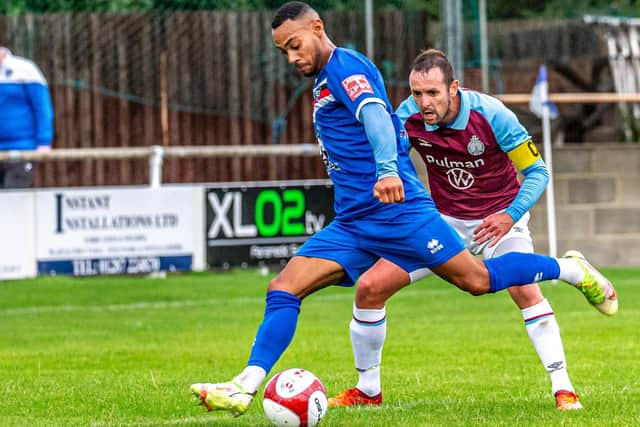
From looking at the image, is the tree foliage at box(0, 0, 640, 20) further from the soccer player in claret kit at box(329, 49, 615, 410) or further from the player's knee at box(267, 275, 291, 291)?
the player's knee at box(267, 275, 291, 291)

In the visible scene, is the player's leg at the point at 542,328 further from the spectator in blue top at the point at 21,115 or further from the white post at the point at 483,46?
the white post at the point at 483,46

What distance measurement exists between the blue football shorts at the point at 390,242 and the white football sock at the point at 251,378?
64cm

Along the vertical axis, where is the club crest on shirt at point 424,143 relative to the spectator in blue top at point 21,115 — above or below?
below

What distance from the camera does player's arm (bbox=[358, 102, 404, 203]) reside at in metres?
6.27

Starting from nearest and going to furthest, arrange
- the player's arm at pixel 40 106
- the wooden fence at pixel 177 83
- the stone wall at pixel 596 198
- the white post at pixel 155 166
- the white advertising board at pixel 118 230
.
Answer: the white advertising board at pixel 118 230 < the player's arm at pixel 40 106 < the white post at pixel 155 166 < the wooden fence at pixel 177 83 < the stone wall at pixel 596 198

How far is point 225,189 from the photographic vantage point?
14.6 metres

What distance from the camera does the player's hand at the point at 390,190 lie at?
6.26m

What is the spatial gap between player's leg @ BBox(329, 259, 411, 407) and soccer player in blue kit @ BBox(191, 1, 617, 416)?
0.27m

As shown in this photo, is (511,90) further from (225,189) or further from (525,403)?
(525,403)

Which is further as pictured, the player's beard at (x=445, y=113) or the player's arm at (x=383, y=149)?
the player's beard at (x=445, y=113)

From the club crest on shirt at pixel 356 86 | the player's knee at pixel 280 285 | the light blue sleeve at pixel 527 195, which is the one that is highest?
the club crest on shirt at pixel 356 86

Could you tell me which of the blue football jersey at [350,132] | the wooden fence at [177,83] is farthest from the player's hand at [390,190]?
the wooden fence at [177,83]

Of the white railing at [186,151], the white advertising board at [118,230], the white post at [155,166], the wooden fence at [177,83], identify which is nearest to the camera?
the white advertising board at [118,230]

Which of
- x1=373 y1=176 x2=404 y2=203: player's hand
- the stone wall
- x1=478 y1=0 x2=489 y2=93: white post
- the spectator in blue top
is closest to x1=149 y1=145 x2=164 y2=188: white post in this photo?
the spectator in blue top
